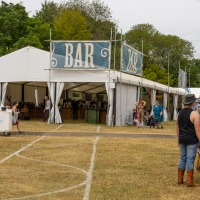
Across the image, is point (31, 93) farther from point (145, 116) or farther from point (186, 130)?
point (186, 130)

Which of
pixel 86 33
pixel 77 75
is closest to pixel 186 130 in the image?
pixel 77 75

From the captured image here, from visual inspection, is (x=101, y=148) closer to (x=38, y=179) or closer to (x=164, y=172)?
(x=164, y=172)

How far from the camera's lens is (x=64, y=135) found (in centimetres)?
1900

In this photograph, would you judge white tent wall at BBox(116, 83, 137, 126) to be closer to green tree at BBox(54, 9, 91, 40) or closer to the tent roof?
the tent roof

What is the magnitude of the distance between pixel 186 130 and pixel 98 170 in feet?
7.87

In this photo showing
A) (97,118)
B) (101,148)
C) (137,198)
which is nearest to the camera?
(137,198)

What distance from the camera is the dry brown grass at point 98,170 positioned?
8.02 metres

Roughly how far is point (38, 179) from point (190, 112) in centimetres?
306

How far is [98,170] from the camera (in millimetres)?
10336

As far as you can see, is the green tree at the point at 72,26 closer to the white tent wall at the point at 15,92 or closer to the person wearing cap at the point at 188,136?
the white tent wall at the point at 15,92

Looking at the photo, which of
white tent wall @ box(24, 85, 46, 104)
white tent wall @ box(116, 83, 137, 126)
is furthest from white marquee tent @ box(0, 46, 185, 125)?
white tent wall @ box(24, 85, 46, 104)

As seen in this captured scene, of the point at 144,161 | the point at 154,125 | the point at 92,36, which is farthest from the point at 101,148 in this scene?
the point at 92,36

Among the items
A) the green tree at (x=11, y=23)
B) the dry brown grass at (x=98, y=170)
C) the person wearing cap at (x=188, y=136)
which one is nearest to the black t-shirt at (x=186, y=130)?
the person wearing cap at (x=188, y=136)

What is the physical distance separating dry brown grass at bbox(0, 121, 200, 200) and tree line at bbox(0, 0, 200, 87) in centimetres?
2360
